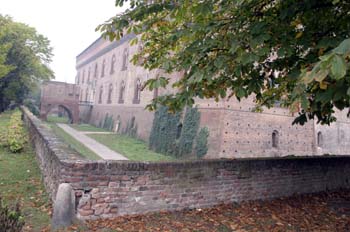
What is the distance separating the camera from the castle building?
709 inches

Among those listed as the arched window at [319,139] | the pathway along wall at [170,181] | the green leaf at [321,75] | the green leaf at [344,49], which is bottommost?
the pathway along wall at [170,181]

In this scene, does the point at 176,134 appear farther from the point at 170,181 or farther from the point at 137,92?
the point at 170,181

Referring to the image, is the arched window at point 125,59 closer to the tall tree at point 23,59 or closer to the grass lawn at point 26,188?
the tall tree at point 23,59

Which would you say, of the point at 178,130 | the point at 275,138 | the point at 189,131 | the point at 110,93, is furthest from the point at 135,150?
the point at 110,93

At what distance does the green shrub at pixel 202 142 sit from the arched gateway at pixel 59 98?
87.6ft

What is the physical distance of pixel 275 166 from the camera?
287 inches

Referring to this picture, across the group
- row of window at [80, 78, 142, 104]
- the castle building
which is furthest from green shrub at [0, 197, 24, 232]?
row of window at [80, 78, 142, 104]

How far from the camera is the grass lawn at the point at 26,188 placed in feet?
16.8

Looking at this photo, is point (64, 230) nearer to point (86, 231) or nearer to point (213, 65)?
point (86, 231)

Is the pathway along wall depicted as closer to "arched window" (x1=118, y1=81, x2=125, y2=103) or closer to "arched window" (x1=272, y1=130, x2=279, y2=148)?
"arched window" (x1=272, y1=130, x2=279, y2=148)

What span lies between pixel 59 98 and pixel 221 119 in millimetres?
29143

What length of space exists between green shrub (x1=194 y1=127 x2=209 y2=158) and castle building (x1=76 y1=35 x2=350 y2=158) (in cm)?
29

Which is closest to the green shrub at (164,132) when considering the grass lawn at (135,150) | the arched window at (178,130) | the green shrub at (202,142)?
the arched window at (178,130)

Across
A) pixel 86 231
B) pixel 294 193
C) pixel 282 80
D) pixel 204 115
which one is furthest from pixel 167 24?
pixel 204 115
